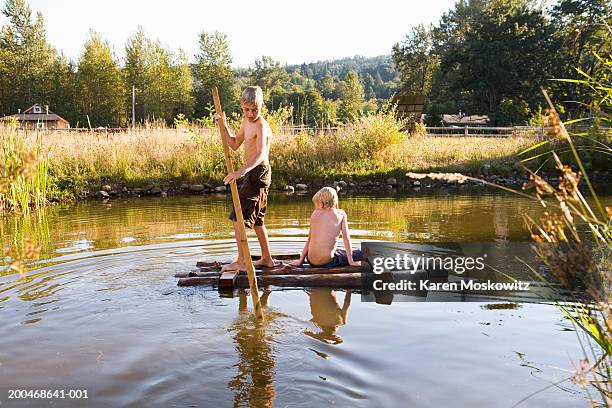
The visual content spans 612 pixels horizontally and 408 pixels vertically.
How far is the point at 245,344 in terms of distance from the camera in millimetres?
4465

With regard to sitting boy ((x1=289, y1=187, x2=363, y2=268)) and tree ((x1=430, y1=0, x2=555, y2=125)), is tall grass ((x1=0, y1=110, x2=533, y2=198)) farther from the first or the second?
tree ((x1=430, y1=0, x2=555, y2=125))

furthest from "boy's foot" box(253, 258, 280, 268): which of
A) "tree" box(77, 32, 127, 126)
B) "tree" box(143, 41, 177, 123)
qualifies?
"tree" box(143, 41, 177, 123)

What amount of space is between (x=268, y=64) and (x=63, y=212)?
72075mm

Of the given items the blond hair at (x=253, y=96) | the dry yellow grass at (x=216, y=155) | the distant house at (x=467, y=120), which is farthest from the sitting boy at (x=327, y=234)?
the distant house at (x=467, y=120)

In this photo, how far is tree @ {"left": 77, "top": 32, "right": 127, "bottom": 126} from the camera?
165ft

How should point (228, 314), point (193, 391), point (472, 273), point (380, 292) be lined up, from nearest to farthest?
point (193, 391) < point (228, 314) < point (380, 292) < point (472, 273)

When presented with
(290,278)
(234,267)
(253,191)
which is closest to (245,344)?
(290,278)

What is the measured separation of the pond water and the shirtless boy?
674 millimetres

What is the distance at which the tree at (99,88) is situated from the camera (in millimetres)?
50375

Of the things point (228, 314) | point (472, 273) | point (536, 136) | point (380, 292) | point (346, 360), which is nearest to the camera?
point (346, 360)

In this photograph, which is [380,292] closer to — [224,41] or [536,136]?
[536,136]

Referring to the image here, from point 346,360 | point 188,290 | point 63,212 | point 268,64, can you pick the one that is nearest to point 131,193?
point 63,212

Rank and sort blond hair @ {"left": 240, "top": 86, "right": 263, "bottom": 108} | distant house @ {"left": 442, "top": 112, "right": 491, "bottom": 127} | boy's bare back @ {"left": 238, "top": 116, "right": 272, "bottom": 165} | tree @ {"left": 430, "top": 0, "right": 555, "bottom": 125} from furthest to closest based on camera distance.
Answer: distant house @ {"left": 442, "top": 112, "right": 491, "bottom": 127} → tree @ {"left": 430, "top": 0, "right": 555, "bottom": 125} → boy's bare back @ {"left": 238, "top": 116, "right": 272, "bottom": 165} → blond hair @ {"left": 240, "top": 86, "right": 263, "bottom": 108}

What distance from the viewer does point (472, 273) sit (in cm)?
674
